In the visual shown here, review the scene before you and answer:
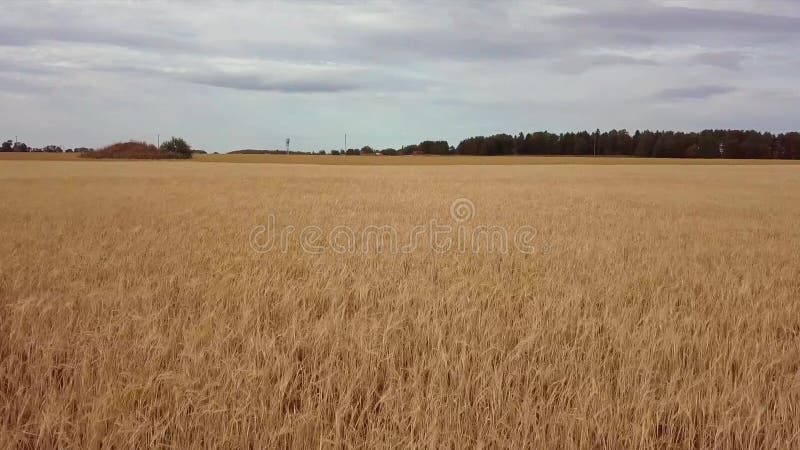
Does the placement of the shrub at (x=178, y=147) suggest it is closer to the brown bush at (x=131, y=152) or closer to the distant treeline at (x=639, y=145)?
the brown bush at (x=131, y=152)

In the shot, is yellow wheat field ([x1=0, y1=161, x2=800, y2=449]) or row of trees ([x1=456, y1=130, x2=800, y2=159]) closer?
yellow wheat field ([x1=0, y1=161, x2=800, y2=449])

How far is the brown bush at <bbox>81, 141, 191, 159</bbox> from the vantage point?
68.1 metres

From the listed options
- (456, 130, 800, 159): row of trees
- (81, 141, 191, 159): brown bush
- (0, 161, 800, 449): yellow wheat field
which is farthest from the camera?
(456, 130, 800, 159): row of trees

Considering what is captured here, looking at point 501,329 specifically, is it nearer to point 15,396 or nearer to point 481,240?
point 15,396

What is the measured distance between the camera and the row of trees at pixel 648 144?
8325cm

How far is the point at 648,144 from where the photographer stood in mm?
87312

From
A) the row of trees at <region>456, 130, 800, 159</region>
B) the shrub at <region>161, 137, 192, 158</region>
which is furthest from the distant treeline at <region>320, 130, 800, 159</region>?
the shrub at <region>161, 137, 192, 158</region>

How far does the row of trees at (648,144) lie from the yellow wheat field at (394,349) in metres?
86.2

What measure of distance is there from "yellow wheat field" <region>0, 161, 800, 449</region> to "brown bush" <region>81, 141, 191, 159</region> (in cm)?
6721

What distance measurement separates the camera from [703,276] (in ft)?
19.7

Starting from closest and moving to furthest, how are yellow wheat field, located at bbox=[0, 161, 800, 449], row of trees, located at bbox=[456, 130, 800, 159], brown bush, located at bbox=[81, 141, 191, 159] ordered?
1. yellow wheat field, located at bbox=[0, 161, 800, 449]
2. brown bush, located at bbox=[81, 141, 191, 159]
3. row of trees, located at bbox=[456, 130, 800, 159]

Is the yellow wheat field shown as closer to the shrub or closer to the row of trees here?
the shrub

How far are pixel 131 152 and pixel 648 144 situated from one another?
248 feet

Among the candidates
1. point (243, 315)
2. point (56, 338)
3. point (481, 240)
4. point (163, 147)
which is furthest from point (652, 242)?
point (163, 147)
